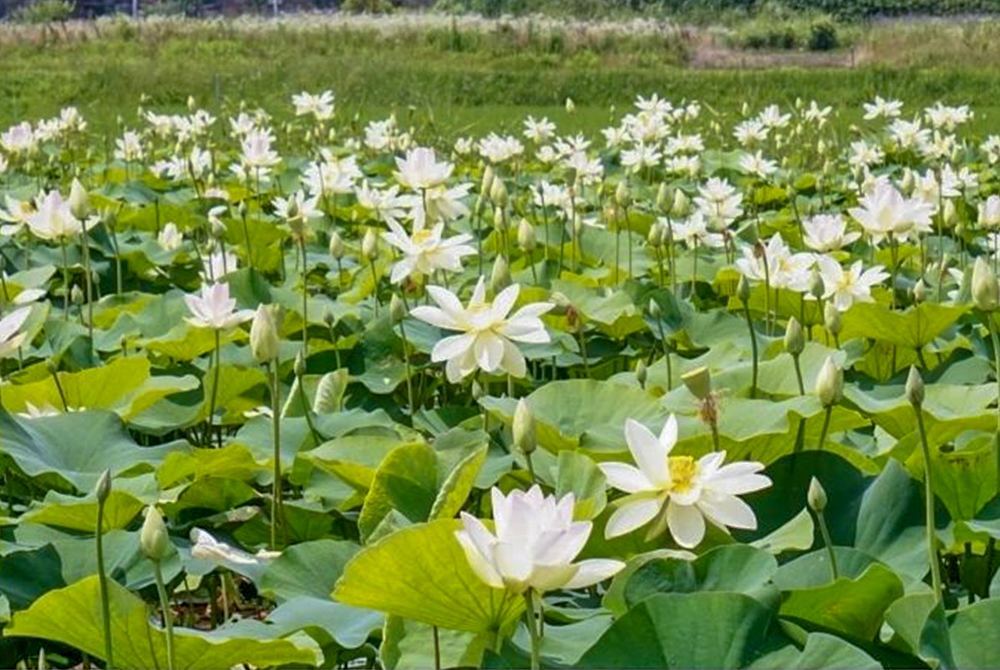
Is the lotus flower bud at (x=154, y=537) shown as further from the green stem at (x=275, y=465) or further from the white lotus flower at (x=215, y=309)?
the white lotus flower at (x=215, y=309)

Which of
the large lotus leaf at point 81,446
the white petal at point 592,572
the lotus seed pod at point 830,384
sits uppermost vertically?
the white petal at point 592,572

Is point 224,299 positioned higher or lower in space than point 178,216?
higher

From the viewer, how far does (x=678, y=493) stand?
0.99 m

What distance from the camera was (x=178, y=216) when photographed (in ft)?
10.6

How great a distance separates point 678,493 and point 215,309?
700 mm

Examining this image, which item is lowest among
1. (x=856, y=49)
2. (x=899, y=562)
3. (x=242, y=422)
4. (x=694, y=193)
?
(x=856, y=49)

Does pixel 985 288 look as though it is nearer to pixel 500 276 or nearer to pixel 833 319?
pixel 833 319

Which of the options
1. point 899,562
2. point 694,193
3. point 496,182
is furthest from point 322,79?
point 899,562

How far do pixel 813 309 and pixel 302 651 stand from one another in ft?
4.31

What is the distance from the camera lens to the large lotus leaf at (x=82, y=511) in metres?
1.19

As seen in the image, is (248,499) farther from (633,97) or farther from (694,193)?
(633,97)

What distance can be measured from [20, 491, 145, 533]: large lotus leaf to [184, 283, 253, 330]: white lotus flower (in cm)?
34

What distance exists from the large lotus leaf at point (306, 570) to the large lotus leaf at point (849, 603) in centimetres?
32

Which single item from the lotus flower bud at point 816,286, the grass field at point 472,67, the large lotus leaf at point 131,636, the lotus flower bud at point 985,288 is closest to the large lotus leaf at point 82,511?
the large lotus leaf at point 131,636
